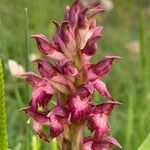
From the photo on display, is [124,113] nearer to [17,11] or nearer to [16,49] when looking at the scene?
[16,49]

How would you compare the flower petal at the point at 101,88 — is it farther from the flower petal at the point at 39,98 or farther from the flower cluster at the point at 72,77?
the flower petal at the point at 39,98

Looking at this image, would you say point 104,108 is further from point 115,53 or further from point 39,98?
point 115,53

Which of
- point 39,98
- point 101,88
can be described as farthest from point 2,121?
point 101,88

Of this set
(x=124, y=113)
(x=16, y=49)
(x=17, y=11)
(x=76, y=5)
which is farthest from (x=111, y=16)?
(x=76, y=5)

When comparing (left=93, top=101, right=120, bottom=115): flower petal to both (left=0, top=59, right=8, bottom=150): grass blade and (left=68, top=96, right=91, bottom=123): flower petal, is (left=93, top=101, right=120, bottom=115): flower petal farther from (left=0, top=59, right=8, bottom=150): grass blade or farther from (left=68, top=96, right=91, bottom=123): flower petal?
(left=0, top=59, right=8, bottom=150): grass blade

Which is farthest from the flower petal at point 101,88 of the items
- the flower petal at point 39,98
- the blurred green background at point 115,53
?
the blurred green background at point 115,53

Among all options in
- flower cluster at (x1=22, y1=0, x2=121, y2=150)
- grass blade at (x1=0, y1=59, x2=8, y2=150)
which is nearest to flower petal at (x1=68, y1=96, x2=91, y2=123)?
flower cluster at (x1=22, y1=0, x2=121, y2=150)
